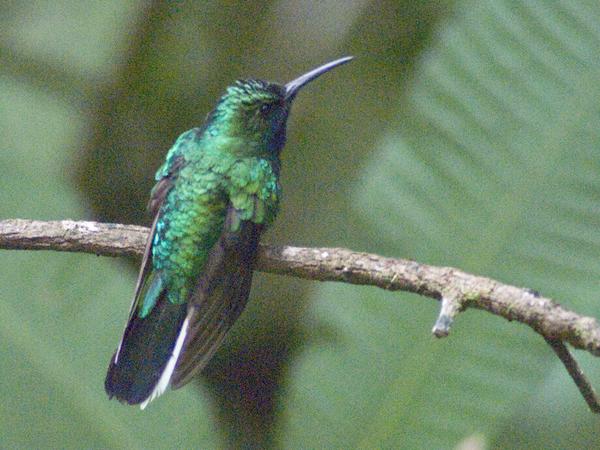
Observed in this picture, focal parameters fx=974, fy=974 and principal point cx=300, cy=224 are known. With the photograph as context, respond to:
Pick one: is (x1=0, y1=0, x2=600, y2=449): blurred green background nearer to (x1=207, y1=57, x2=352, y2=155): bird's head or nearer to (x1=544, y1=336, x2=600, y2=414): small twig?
(x1=207, y1=57, x2=352, y2=155): bird's head

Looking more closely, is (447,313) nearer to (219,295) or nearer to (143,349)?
(219,295)

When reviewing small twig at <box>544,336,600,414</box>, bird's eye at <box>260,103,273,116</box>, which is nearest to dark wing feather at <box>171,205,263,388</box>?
bird's eye at <box>260,103,273,116</box>

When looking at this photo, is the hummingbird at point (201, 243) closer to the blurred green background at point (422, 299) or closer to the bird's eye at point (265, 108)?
the bird's eye at point (265, 108)

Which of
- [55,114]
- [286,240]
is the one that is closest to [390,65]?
[286,240]

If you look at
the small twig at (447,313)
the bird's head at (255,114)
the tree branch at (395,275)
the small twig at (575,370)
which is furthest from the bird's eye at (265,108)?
Answer: the small twig at (575,370)

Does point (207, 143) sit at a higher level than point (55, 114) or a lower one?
higher

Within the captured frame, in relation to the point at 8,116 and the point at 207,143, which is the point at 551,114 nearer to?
the point at 207,143

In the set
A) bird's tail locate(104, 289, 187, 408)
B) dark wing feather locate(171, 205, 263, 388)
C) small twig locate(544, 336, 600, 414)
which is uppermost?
small twig locate(544, 336, 600, 414)
